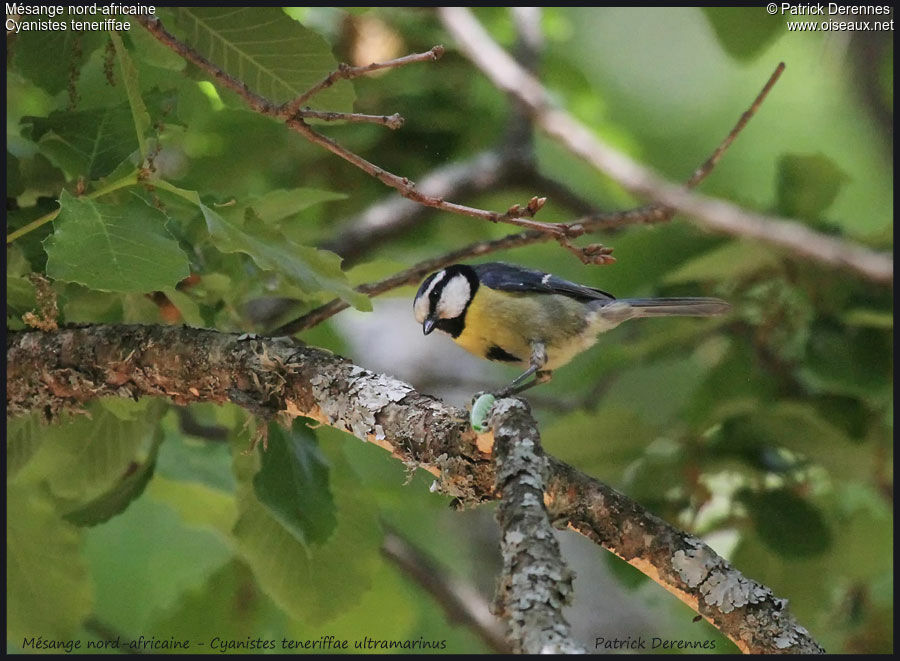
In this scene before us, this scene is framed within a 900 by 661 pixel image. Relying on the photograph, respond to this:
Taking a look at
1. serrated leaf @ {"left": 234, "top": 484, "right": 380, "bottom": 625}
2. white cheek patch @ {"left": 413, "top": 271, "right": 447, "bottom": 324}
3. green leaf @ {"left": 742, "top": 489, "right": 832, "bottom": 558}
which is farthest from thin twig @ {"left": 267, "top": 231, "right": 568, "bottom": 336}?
green leaf @ {"left": 742, "top": 489, "right": 832, "bottom": 558}

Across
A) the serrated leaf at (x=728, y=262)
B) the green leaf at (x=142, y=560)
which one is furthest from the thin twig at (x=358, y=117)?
the green leaf at (x=142, y=560)

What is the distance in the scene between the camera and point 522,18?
3914 mm

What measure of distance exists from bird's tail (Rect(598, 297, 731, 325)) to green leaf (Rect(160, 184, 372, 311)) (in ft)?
3.78

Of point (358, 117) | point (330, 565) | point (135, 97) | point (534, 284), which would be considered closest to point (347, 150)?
point (358, 117)

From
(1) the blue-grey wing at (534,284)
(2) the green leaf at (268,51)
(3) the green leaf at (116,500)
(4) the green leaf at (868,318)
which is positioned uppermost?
(4) the green leaf at (868,318)

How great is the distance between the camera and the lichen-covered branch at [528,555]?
0.98m

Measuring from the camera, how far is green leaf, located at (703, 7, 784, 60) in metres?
2.54

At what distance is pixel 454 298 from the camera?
2734 millimetres

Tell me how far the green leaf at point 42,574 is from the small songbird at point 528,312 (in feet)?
3.44

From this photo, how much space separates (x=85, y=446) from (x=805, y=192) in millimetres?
2117

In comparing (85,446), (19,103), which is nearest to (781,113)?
(19,103)

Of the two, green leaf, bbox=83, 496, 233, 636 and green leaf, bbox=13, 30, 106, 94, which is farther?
green leaf, bbox=83, 496, 233, 636

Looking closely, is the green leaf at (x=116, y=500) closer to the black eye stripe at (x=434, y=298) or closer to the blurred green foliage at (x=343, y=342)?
the blurred green foliage at (x=343, y=342)

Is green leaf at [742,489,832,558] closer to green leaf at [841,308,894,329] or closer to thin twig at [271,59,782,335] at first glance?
green leaf at [841,308,894,329]
